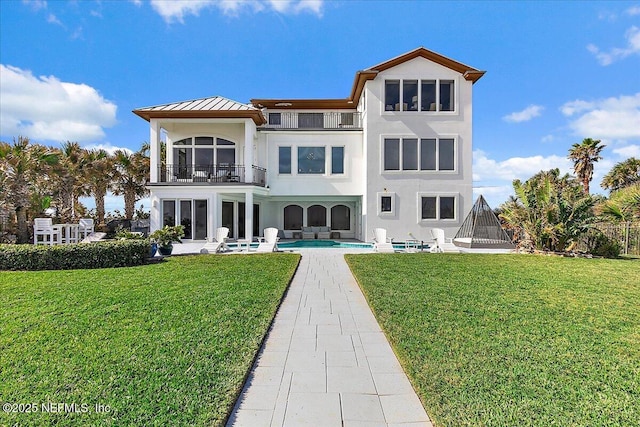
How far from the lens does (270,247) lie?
15.5 m

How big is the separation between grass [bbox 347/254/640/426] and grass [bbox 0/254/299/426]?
82.3 inches

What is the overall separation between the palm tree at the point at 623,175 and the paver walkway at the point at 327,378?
30573 mm

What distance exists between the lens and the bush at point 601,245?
47.1 ft

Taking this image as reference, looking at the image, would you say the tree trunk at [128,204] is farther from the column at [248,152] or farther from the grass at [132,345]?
the grass at [132,345]

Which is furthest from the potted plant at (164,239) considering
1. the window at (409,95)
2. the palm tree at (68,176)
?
the window at (409,95)

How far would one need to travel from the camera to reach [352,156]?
20.2m

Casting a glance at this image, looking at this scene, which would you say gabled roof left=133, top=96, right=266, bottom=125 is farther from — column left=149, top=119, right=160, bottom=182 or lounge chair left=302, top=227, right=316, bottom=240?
lounge chair left=302, top=227, right=316, bottom=240

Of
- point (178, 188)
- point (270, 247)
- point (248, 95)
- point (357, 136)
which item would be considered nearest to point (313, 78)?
point (248, 95)

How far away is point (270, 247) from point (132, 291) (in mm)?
8191

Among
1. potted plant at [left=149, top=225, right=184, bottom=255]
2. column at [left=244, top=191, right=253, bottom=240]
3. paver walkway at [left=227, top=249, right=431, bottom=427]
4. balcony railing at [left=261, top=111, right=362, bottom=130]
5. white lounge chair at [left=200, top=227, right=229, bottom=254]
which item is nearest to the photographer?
paver walkway at [left=227, top=249, right=431, bottom=427]

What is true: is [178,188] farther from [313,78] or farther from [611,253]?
[611,253]

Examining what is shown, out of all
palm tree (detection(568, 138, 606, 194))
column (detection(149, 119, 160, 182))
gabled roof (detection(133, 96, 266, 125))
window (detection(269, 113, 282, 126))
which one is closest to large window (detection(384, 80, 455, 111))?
window (detection(269, 113, 282, 126))

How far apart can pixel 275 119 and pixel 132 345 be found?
19.2 m

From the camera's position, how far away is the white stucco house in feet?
59.5
